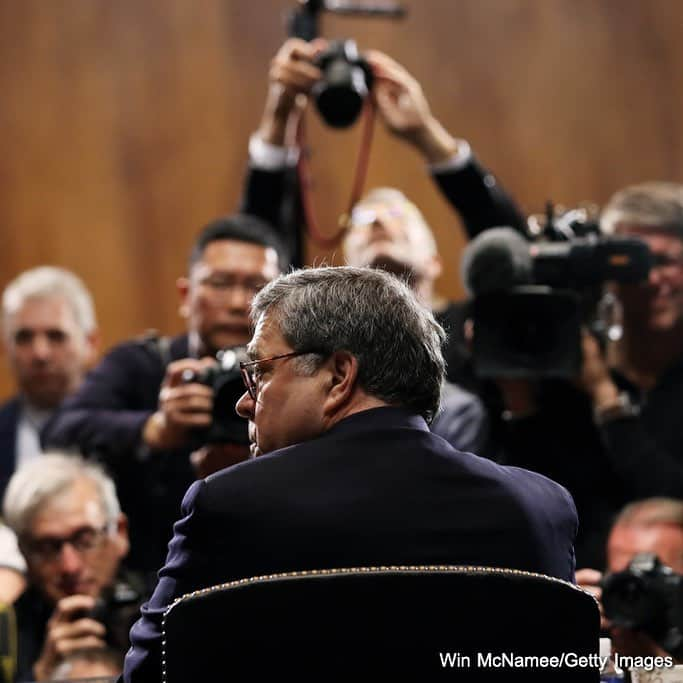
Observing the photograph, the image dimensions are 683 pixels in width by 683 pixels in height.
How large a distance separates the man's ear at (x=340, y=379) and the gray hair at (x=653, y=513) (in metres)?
1.09

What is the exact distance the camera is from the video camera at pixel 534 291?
262 cm

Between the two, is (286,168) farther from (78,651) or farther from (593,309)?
(78,651)

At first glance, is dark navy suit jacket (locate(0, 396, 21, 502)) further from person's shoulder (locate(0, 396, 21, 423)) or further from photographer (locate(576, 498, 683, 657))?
photographer (locate(576, 498, 683, 657))

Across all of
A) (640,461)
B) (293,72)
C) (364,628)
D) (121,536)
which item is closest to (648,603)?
(640,461)

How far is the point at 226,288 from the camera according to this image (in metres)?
2.89

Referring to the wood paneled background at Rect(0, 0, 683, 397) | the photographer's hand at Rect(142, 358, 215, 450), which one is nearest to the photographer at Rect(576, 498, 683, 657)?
the photographer's hand at Rect(142, 358, 215, 450)

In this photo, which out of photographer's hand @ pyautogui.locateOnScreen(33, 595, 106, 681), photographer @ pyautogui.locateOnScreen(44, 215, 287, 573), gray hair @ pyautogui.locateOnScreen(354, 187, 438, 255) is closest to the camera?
photographer's hand @ pyautogui.locateOnScreen(33, 595, 106, 681)

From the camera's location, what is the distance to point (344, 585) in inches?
52.9

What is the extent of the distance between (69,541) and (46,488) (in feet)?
0.37

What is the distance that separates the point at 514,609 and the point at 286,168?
196 cm

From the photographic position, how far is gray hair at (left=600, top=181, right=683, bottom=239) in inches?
112

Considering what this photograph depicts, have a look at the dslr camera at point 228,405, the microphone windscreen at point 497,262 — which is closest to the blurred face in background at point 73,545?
the dslr camera at point 228,405

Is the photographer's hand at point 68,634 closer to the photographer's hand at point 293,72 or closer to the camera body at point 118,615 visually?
the camera body at point 118,615

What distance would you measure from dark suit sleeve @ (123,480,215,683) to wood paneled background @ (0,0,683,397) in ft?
9.57
